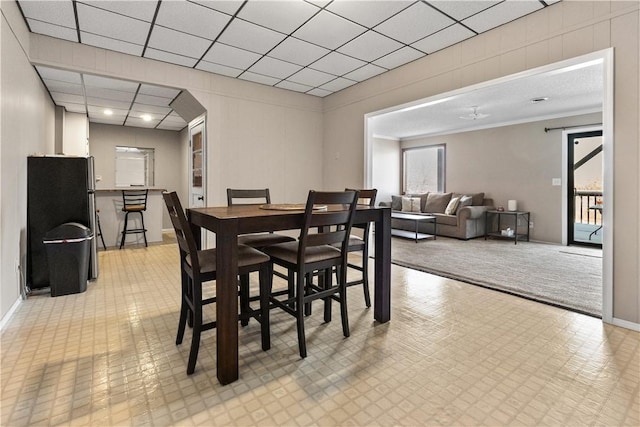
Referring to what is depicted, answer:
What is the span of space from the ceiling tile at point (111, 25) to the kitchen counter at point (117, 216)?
2.51 meters

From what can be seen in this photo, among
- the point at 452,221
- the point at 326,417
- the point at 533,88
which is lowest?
the point at 326,417

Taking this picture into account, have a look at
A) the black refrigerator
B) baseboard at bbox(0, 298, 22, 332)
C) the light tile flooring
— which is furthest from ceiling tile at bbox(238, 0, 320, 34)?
baseboard at bbox(0, 298, 22, 332)

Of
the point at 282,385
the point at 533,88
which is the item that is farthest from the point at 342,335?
the point at 533,88

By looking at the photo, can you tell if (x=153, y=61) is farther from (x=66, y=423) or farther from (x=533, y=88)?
(x=533, y=88)

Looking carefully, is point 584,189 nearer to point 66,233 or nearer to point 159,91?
point 159,91

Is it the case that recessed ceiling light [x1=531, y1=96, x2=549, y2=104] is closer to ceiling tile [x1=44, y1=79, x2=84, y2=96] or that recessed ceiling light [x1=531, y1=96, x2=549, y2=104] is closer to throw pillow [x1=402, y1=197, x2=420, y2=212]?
throw pillow [x1=402, y1=197, x2=420, y2=212]

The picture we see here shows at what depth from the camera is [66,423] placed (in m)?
1.43

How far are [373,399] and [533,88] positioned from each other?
484 centimetres

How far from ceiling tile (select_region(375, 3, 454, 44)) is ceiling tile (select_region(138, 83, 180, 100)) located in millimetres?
2935

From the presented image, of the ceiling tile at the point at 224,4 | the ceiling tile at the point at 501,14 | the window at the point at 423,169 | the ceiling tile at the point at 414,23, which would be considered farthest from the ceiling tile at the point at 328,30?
the window at the point at 423,169

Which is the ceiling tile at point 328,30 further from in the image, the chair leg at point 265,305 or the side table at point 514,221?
the side table at point 514,221

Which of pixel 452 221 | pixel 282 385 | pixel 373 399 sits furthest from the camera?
pixel 452 221

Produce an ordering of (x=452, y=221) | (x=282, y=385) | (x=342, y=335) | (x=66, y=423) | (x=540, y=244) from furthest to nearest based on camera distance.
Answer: (x=452, y=221), (x=540, y=244), (x=342, y=335), (x=282, y=385), (x=66, y=423)

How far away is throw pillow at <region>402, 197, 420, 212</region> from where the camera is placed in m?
8.09
